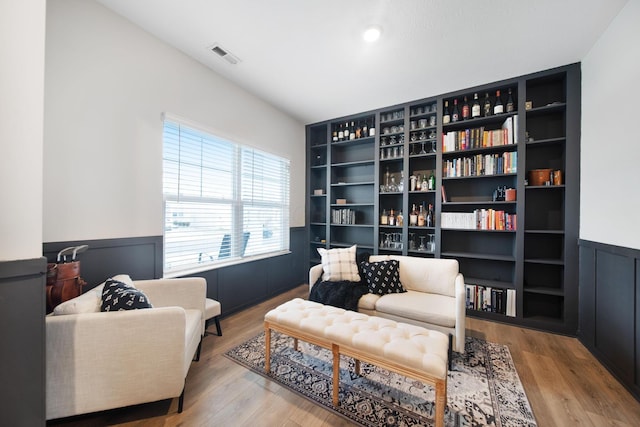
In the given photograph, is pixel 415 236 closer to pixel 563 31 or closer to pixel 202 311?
pixel 563 31

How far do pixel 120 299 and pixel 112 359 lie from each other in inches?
12.5

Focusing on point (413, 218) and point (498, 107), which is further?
point (413, 218)

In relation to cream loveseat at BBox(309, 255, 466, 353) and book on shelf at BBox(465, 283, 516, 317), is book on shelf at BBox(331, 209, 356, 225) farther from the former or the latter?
book on shelf at BBox(465, 283, 516, 317)

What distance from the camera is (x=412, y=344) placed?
146cm

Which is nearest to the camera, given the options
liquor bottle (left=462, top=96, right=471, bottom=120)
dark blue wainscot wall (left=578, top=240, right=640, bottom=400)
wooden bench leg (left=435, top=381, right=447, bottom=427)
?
wooden bench leg (left=435, top=381, right=447, bottom=427)

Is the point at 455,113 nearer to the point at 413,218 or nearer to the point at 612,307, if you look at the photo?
the point at 413,218

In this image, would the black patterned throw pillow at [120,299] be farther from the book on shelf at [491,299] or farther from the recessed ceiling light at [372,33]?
the book on shelf at [491,299]

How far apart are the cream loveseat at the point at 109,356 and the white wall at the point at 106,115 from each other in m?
0.76

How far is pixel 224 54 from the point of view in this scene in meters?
2.44

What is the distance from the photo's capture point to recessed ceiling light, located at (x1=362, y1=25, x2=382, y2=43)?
203 cm

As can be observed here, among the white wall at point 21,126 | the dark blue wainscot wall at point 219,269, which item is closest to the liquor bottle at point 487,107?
the dark blue wainscot wall at point 219,269

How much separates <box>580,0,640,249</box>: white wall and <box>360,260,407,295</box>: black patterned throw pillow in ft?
5.68

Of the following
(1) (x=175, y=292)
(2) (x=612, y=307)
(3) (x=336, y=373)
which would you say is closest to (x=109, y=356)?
(1) (x=175, y=292)

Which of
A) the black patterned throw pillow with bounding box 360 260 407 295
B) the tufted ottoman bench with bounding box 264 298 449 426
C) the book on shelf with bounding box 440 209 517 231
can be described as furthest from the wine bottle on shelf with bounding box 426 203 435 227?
the tufted ottoman bench with bounding box 264 298 449 426
